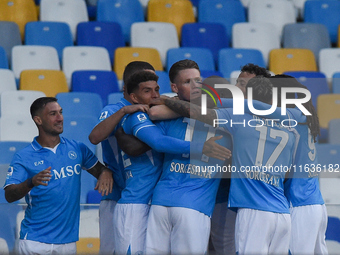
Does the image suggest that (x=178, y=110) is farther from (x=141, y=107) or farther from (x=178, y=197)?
(x=178, y=197)

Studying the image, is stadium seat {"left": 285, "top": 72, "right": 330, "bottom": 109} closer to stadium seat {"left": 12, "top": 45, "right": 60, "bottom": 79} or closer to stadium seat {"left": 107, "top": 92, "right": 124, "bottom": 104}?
stadium seat {"left": 107, "top": 92, "right": 124, "bottom": 104}

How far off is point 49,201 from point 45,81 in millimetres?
2897

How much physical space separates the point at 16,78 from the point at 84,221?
3.39 metres

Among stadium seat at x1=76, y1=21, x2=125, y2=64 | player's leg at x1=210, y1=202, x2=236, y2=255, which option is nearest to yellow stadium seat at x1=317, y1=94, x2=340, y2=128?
stadium seat at x1=76, y1=21, x2=125, y2=64

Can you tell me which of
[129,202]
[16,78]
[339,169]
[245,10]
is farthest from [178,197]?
[245,10]

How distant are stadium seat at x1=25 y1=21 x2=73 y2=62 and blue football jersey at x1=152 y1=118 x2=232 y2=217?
160 inches

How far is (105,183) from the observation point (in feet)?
11.6

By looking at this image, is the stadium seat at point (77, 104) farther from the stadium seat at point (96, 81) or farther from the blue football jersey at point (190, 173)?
the blue football jersey at point (190, 173)

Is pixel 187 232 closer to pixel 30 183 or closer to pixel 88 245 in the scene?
pixel 88 245

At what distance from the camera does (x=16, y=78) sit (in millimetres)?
6445

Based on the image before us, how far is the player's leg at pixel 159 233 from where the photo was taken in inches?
125

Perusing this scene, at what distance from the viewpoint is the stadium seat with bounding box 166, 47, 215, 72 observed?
6.62 m

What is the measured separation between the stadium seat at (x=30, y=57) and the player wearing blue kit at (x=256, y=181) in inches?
145

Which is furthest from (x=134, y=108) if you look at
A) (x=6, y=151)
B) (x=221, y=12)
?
(x=221, y=12)
